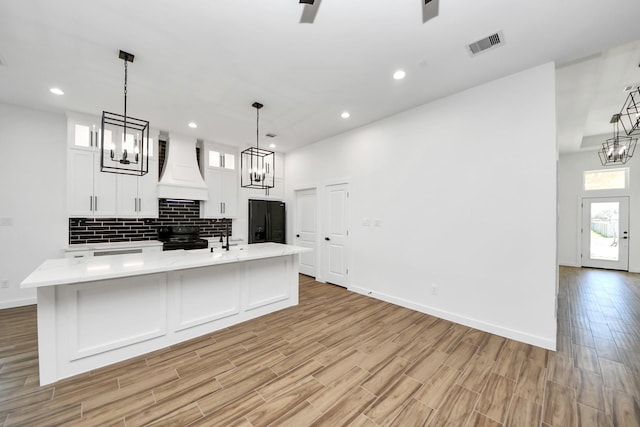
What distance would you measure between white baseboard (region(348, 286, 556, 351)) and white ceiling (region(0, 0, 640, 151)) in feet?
9.81

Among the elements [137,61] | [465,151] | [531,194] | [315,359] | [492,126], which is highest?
[137,61]

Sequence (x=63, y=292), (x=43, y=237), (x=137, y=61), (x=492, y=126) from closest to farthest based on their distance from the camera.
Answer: (x=63, y=292)
(x=137, y=61)
(x=492, y=126)
(x=43, y=237)

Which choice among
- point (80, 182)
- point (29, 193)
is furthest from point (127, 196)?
point (29, 193)

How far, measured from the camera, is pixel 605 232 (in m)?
6.49

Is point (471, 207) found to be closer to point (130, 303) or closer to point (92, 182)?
point (130, 303)

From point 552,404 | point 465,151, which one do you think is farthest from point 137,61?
point 552,404

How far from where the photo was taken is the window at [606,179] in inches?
243

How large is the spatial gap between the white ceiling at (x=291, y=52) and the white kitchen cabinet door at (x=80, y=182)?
2.41 ft

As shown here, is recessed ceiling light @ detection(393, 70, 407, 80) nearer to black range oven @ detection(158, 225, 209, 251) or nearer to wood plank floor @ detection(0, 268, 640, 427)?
wood plank floor @ detection(0, 268, 640, 427)

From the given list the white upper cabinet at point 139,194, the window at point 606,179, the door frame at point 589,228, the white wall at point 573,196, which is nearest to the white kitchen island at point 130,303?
the white upper cabinet at point 139,194

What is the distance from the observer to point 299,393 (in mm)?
2002

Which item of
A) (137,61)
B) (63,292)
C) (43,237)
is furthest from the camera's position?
(43,237)

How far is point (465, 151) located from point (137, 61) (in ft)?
13.2

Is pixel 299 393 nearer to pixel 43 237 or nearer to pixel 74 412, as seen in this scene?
pixel 74 412
